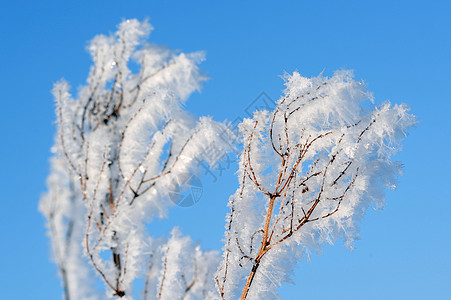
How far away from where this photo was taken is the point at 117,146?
254 cm

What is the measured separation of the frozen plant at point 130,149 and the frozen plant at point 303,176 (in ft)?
1.82

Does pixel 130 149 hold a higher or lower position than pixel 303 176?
higher

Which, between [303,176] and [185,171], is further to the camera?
[185,171]

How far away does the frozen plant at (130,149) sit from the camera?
7.55ft

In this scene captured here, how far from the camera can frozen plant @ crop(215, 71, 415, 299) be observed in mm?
1847

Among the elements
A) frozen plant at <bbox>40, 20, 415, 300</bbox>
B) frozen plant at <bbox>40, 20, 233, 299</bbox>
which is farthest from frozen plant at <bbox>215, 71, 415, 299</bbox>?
frozen plant at <bbox>40, 20, 233, 299</bbox>

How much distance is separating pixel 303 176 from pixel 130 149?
1080 millimetres

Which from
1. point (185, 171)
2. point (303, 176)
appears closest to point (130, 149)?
point (185, 171)

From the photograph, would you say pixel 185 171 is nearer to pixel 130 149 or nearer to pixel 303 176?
pixel 130 149

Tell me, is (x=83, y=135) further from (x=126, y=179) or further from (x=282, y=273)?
(x=282, y=273)

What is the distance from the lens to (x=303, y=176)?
74.8 inches

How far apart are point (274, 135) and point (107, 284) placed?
117cm

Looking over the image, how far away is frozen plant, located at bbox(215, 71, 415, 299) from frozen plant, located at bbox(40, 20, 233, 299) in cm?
56

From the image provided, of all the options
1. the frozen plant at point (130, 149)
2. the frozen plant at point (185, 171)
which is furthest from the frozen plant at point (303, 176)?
the frozen plant at point (130, 149)
